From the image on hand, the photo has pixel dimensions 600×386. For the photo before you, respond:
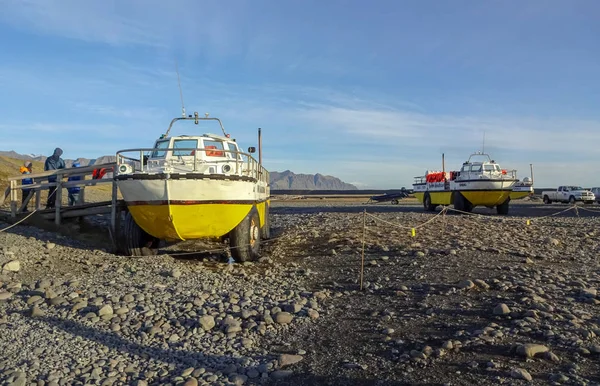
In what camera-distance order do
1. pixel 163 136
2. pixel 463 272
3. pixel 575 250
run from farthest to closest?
pixel 163 136 → pixel 575 250 → pixel 463 272

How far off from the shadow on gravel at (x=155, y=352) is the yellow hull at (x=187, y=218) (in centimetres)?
297

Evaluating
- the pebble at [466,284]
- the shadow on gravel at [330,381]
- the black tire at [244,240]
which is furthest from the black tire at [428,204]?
the shadow on gravel at [330,381]

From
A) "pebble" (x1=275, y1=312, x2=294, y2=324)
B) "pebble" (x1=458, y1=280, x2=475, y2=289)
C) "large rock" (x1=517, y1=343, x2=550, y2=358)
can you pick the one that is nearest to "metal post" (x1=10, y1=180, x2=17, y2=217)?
"pebble" (x1=275, y1=312, x2=294, y2=324)

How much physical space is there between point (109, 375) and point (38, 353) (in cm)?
93

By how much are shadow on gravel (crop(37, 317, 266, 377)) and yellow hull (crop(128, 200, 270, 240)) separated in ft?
A: 9.74

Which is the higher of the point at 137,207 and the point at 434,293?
the point at 137,207

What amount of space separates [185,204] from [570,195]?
1208 inches

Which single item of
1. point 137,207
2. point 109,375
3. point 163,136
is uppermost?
point 163,136

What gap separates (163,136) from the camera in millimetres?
10203

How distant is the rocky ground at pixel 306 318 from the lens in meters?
4.03

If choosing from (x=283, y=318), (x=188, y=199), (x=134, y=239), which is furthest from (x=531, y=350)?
(x=134, y=239)

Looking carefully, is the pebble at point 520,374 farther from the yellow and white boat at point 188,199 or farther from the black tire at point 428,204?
the black tire at point 428,204

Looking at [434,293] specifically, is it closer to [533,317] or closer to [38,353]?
[533,317]

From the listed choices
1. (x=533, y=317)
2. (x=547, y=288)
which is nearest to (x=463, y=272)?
(x=547, y=288)
